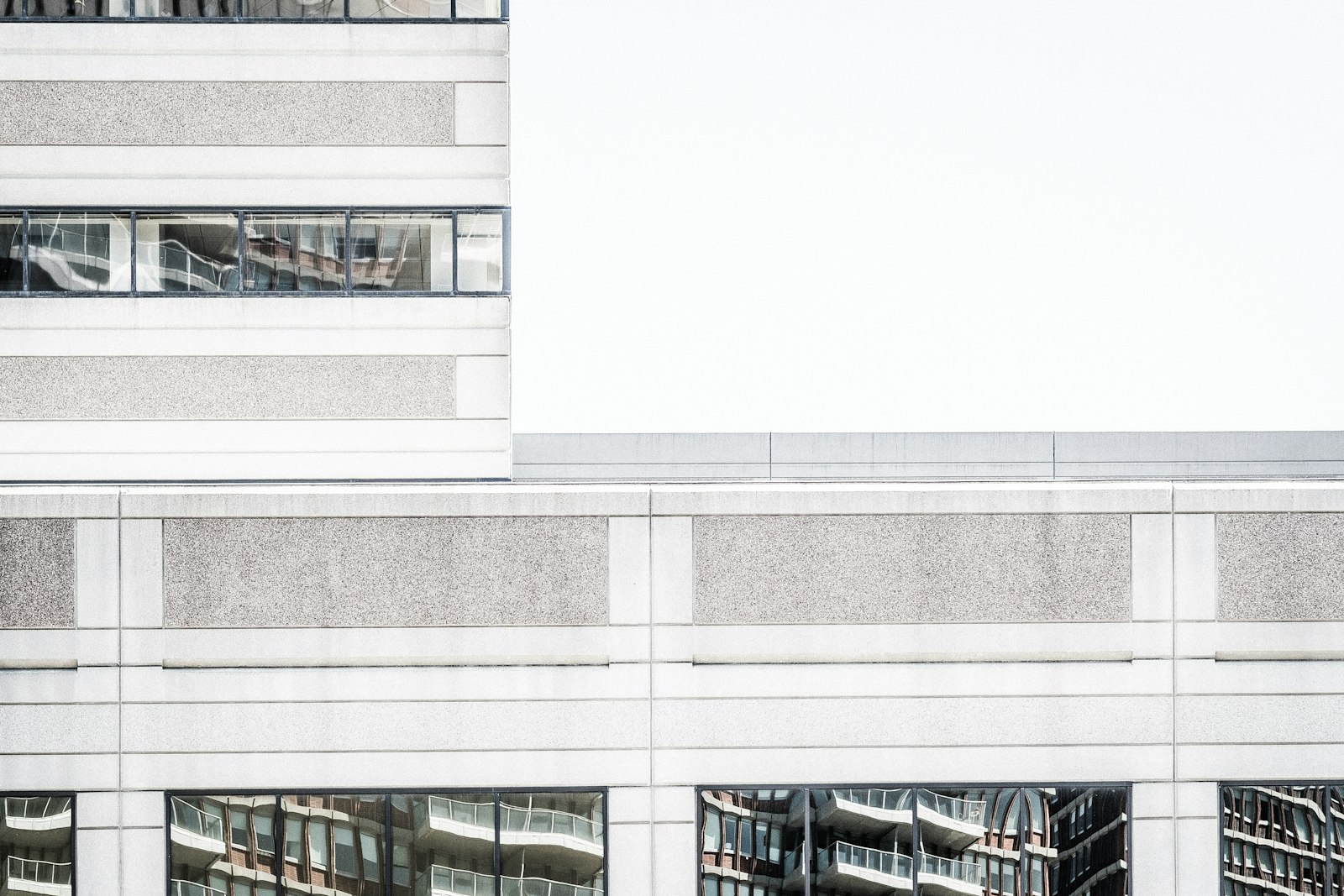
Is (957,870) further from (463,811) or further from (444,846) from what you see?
(444,846)

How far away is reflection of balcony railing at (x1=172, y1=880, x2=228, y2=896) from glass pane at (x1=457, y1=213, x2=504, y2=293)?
6.77m

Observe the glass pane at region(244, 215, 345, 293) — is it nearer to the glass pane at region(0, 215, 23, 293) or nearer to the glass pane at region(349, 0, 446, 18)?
the glass pane at region(349, 0, 446, 18)

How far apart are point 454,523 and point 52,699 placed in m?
4.34

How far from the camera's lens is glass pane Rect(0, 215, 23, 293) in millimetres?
10047

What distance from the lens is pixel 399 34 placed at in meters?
10.2

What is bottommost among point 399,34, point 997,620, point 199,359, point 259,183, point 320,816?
point 320,816

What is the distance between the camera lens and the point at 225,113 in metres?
10.1

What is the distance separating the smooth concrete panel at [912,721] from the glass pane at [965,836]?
0.56 meters

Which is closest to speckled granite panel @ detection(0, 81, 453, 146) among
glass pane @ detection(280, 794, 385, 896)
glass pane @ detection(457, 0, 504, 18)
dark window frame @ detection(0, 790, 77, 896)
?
glass pane @ detection(457, 0, 504, 18)

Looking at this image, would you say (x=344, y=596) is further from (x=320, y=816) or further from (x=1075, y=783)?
(x=1075, y=783)

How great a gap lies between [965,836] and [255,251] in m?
9.92

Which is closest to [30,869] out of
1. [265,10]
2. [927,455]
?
[265,10]

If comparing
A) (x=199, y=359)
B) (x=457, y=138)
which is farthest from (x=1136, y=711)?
(x=199, y=359)

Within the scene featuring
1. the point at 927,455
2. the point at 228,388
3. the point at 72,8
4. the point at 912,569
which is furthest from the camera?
the point at 927,455
